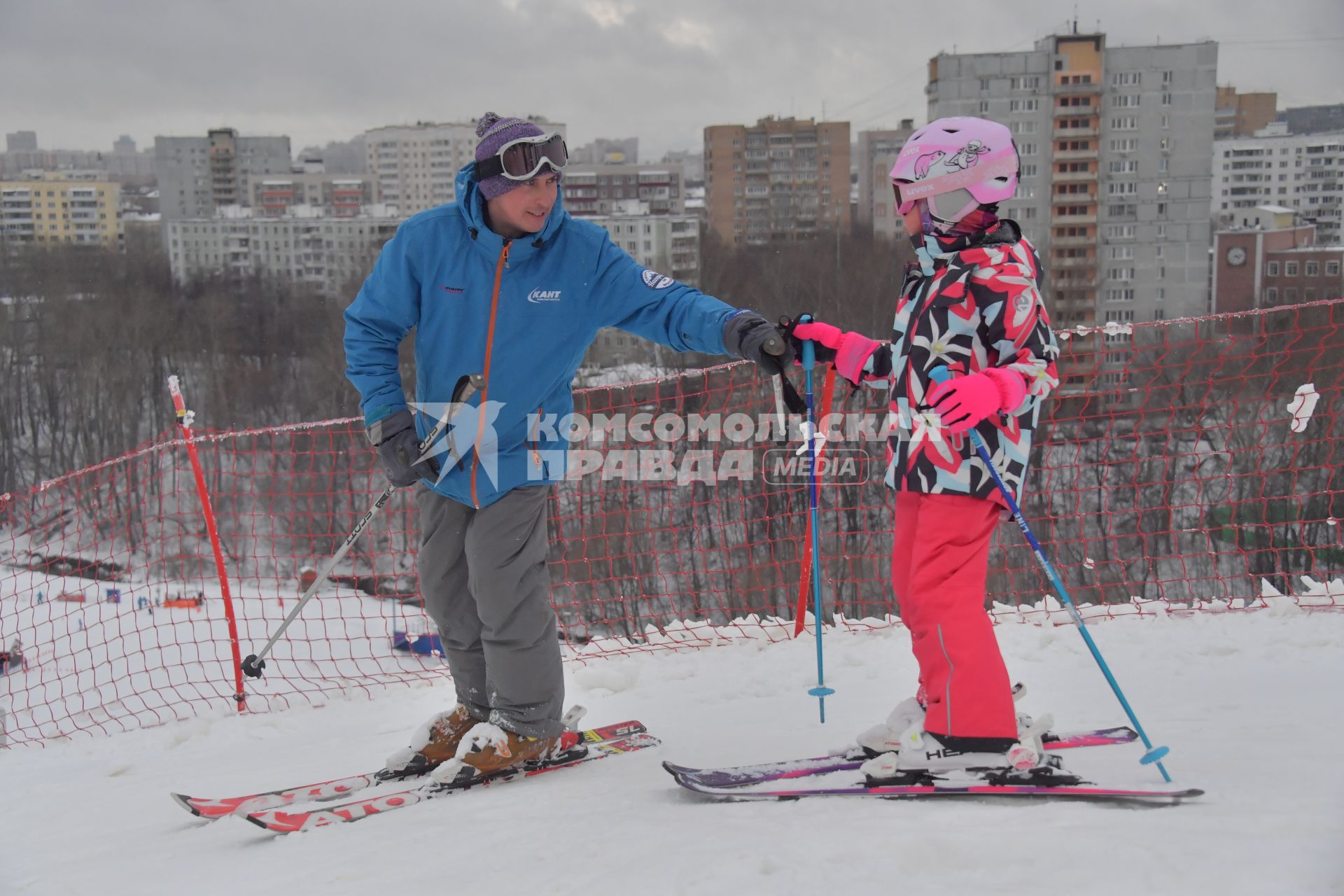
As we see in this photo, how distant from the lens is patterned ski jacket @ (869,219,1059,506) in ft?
6.89

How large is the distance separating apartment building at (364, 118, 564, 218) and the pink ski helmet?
6959cm

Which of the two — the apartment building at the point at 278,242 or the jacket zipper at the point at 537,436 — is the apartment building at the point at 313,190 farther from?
the jacket zipper at the point at 537,436

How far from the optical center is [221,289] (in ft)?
147

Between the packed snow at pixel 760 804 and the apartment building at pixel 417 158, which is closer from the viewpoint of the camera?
the packed snow at pixel 760 804

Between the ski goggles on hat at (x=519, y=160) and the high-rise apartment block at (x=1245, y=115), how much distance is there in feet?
189

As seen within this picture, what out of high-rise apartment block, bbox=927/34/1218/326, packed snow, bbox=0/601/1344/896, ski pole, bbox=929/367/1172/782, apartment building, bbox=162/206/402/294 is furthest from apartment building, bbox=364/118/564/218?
ski pole, bbox=929/367/1172/782

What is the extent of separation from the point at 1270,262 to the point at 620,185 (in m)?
37.0

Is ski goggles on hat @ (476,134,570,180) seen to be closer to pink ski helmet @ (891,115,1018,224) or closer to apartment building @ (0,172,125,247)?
pink ski helmet @ (891,115,1018,224)

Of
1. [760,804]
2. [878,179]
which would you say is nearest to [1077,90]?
[878,179]

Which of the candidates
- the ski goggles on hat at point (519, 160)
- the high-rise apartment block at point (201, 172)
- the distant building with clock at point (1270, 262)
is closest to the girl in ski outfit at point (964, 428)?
the ski goggles on hat at point (519, 160)

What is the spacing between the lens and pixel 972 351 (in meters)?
2.15

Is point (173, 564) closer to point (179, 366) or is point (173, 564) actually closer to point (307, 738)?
point (307, 738)

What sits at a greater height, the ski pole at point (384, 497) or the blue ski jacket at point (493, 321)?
the blue ski jacket at point (493, 321)

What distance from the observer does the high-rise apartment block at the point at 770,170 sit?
5269cm
